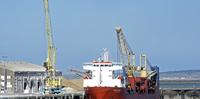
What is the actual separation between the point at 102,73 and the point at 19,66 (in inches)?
2384

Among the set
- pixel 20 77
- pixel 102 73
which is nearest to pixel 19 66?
pixel 20 77

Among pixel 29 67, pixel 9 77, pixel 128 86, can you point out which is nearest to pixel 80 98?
pixel 128 86

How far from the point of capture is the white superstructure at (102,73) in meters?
91.1

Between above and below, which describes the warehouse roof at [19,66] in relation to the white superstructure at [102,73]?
above

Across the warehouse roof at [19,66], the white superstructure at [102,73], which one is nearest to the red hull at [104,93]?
the white superstructure at [102,73]

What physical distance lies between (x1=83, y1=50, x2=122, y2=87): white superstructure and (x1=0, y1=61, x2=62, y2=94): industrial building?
1614 inches

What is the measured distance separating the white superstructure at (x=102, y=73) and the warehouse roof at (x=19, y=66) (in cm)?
5075

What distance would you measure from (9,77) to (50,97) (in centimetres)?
2791

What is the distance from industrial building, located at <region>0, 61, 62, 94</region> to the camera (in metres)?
138

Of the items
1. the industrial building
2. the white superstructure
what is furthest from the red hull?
the industrial building

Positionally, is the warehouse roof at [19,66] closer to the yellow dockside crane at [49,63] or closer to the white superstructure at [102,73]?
the yellow dockside crane at [49,63]

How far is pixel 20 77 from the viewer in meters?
143

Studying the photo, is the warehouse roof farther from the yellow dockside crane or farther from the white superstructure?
the white superstructure

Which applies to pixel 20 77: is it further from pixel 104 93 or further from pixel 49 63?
pixel 104 93
